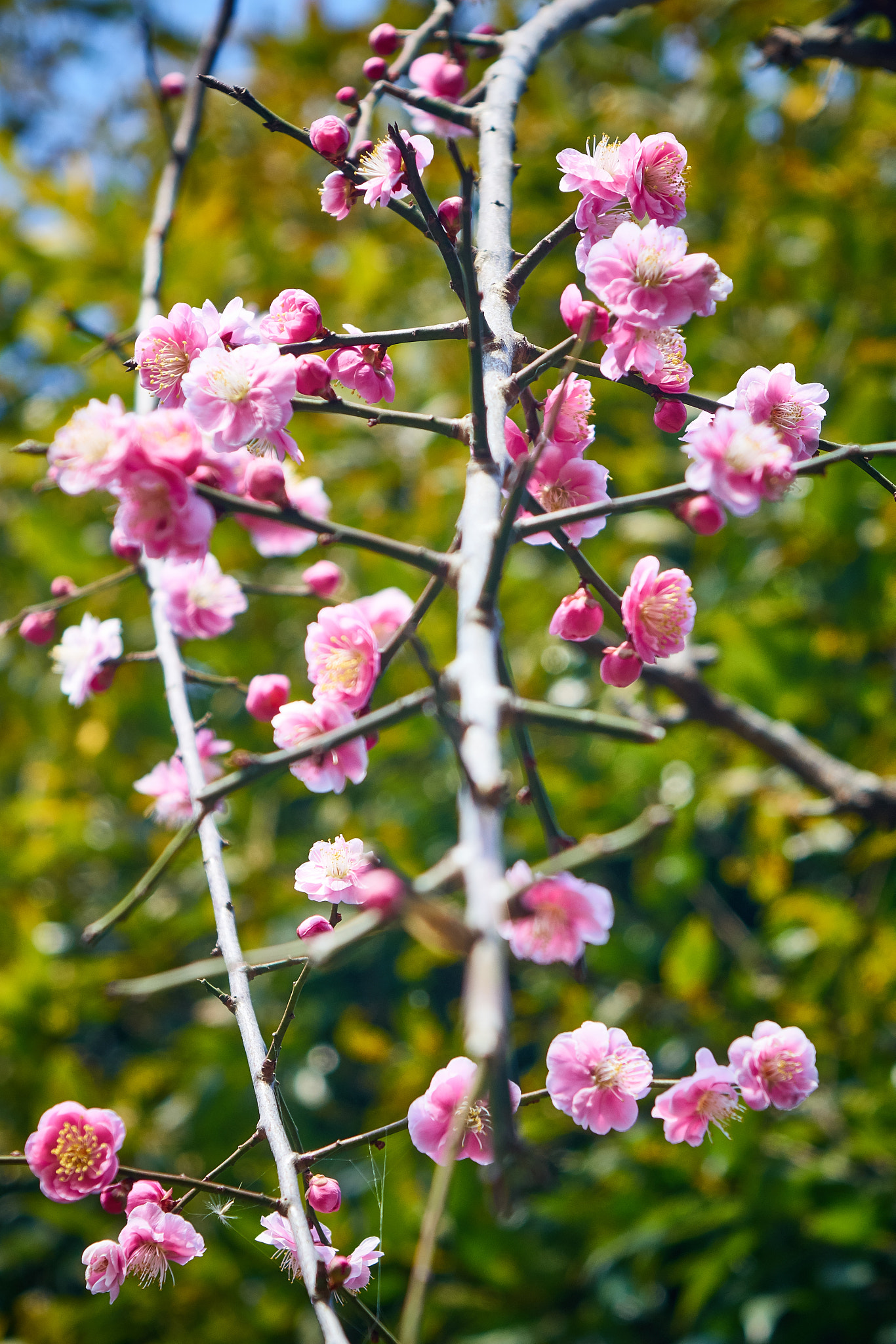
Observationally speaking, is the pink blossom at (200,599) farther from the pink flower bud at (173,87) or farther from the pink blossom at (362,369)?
the pink flower bud at (173,87)

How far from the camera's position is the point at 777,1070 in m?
0.68

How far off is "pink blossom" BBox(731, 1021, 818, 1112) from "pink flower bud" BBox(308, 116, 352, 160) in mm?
694

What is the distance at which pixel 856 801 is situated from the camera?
3.72 feet

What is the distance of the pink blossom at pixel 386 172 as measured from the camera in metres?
0.63

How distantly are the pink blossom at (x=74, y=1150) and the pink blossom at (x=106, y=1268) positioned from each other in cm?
4

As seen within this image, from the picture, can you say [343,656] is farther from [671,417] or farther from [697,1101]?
[697,1101]

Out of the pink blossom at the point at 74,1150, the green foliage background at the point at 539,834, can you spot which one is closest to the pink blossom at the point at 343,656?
the pink blossom at the point at 74,1150

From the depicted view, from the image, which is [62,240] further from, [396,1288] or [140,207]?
[396,1288]

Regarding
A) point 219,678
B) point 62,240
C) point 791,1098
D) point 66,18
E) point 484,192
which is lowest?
point 791,1098

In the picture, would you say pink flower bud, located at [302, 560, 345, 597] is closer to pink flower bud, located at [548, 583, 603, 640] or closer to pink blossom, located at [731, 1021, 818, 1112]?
pink flower bud, located at [548, 583, 603, 640]

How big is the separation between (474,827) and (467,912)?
3 cm

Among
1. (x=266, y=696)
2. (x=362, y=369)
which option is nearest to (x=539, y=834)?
(x=266, y=696)

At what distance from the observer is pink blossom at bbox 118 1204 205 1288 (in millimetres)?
630

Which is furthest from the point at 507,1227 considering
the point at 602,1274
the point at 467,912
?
the point at 467,912
